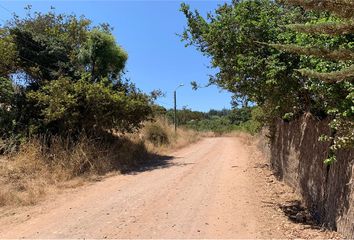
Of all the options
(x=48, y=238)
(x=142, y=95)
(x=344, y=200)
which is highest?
(x=142, y=95)

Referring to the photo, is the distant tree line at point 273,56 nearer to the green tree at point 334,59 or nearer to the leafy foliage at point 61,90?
the green tree at point 334,59

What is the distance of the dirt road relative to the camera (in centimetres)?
664

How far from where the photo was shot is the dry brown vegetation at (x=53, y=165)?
962 cm

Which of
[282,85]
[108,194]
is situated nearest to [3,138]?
[108,194]

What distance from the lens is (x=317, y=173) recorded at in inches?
308

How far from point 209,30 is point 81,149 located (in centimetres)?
653

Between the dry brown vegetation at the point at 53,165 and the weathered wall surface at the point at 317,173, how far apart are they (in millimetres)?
6214

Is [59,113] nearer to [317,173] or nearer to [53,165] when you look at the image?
[53,165]

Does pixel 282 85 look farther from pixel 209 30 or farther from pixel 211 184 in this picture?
pixel 211 184

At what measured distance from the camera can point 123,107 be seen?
15.3 meters

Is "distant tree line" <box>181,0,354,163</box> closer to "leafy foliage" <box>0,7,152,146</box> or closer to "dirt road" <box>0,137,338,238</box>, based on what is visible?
"dirt road" <box>0,137,338,238</box>

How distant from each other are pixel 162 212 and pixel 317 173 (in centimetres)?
336

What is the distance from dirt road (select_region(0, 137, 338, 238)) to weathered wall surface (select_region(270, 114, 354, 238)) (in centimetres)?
48

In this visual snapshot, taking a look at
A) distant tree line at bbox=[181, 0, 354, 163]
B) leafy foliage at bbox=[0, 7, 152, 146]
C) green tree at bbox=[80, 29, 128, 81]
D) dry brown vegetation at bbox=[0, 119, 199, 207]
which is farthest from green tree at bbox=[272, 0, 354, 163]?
green tree at bbox=[80, 29, 128, 81]
